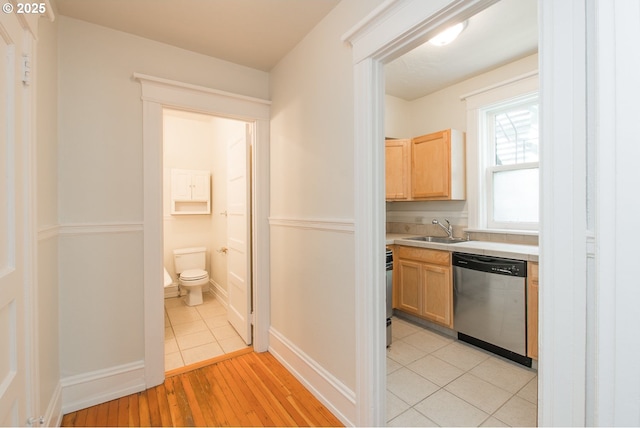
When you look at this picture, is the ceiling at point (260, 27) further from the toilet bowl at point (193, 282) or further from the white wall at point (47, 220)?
the toilet bowl at point (193, 282)

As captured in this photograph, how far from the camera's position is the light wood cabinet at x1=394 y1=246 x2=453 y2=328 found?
2783mm

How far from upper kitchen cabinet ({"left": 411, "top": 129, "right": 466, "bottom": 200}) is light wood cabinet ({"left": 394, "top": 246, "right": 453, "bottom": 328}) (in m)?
0.70

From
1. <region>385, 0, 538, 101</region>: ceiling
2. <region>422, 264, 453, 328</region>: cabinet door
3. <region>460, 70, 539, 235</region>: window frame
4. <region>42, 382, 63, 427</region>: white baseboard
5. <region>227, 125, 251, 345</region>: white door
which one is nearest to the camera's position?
<region>42, 382, 63, 427</region>: white baseboard

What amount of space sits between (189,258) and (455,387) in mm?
3540

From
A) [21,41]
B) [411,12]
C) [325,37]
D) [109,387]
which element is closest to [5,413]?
[109,387]

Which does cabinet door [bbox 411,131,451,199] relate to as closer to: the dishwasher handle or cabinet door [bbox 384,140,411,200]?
cabinet door [bbox 384,140,411,200]

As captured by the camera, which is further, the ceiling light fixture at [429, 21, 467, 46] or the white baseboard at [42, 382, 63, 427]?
the ceiling light fixture at [429, 21, 467, 46]

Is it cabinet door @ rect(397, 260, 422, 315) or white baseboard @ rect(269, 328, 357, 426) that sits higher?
cabinet door @ rect(397, 260, 422, 315)

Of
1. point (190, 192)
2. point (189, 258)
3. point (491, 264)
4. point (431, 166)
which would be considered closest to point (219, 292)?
point (189, 258)

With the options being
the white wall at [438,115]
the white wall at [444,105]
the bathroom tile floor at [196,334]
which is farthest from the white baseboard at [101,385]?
the white wall at [444,105]

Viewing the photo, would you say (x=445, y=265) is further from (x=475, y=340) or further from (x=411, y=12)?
(x=411, y=12)

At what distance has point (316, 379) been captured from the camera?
1.97m

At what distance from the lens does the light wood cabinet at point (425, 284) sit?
278cm

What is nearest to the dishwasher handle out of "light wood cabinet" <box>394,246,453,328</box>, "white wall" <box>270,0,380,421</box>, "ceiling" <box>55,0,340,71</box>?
"light wood cabinet" <box>394,246,453,328</box>
